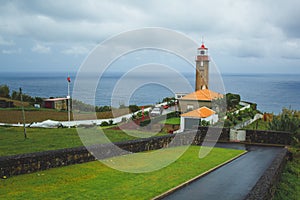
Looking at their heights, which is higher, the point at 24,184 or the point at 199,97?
the point at 199,97

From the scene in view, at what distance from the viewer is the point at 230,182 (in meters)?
9.43

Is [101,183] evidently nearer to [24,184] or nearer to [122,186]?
[122,186]

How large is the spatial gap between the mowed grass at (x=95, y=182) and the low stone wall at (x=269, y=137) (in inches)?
228

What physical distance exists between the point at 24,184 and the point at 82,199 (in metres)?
1.87

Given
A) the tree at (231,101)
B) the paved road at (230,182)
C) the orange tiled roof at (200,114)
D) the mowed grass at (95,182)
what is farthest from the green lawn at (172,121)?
the mowed grass at (95,182)

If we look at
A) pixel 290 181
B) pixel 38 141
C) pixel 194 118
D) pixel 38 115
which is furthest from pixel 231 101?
pixel 290 181

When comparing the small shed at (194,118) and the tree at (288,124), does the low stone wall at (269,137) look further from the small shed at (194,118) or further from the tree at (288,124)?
the small shed at (194,118)

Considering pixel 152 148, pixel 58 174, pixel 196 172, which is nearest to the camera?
pixel 58 174

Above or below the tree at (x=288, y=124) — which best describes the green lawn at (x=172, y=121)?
below

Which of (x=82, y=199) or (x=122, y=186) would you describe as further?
(x=122, y=186)

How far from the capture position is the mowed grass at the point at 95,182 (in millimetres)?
7672

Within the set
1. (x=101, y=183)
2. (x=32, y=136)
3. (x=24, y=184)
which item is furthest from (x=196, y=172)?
(x=32, y=136)

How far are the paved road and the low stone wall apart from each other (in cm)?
307

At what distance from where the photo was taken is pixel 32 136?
17516 mm
